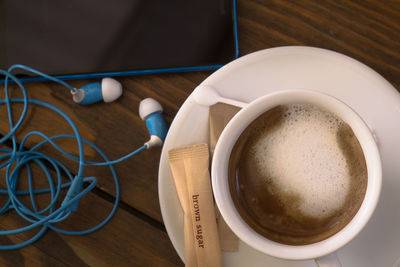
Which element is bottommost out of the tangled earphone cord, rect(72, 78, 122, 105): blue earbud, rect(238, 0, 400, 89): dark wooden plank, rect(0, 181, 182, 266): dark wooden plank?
rect(0, 181, 182, 266): dark wooden plank

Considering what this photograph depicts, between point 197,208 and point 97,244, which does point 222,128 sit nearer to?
point 197,208

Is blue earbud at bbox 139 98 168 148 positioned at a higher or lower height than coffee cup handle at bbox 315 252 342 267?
higher

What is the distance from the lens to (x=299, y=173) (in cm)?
59

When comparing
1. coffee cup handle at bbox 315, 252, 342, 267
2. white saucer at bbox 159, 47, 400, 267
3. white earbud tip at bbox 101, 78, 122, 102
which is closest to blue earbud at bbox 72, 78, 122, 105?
white earbud tip at bbox 101, 78, 122, 102

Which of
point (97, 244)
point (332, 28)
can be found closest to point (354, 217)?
point (332, 28)

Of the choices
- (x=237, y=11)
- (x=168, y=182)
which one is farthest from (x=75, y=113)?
(x=237, y=11)

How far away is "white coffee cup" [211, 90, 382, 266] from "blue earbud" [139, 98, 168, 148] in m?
0.20

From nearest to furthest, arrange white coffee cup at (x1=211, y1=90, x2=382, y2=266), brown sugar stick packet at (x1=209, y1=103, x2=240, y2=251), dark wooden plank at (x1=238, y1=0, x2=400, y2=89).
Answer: white coffee cup at (x1=211, y1=90, x2=382, y2=266) < brown sugar stick packet at (x1=209, y1=103, x2=240, y2=251) < dark wooden plank at (x1=238, y1=0, x2=400, y2=89)

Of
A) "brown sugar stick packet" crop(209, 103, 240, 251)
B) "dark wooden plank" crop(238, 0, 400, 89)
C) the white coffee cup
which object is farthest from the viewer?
"dark wooden plank" crop(238, 0, 400, 89)

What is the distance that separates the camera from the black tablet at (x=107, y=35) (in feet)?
2.52

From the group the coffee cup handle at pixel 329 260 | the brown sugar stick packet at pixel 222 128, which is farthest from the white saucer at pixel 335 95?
the coffee cup handle at pixel 329 260

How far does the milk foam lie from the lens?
0.59 metres

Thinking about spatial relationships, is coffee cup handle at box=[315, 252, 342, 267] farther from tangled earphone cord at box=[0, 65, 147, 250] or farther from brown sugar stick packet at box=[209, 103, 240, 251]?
tangled earphone cord at box=[0, 65, 147, 250]

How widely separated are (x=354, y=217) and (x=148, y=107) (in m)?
0.41
